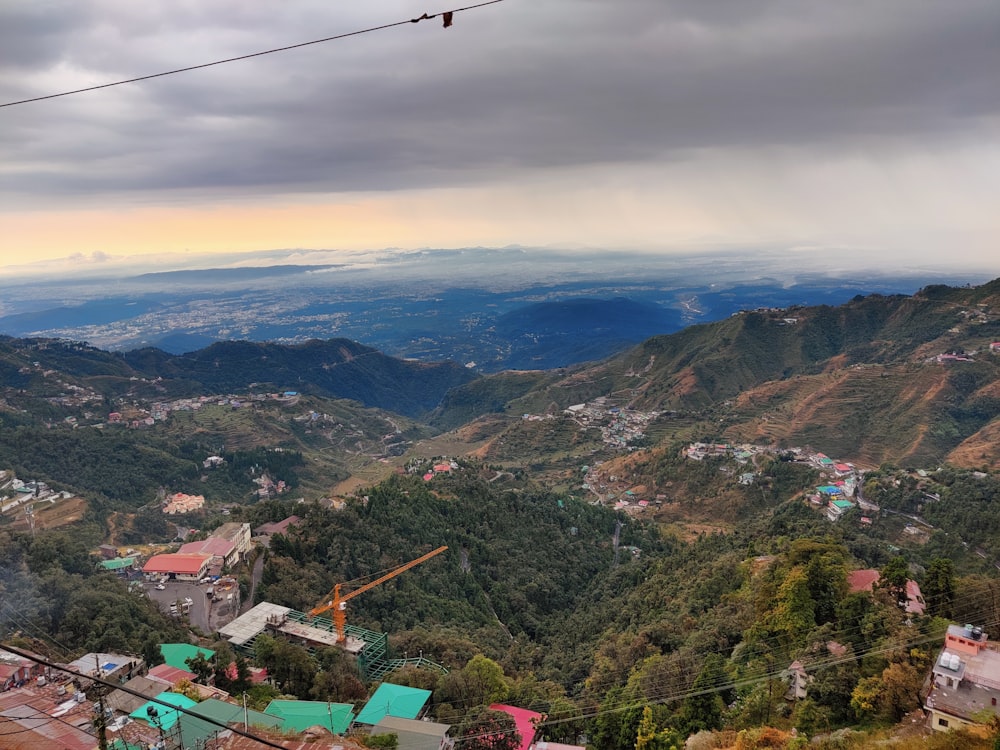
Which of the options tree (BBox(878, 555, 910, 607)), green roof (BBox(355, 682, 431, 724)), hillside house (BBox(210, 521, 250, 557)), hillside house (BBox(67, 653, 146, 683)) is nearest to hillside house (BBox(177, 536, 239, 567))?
hillside house (BBox(210, 521, 250, 557))

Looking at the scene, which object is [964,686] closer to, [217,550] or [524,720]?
[524,720]

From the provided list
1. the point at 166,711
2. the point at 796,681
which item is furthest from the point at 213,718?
the point at 796,681

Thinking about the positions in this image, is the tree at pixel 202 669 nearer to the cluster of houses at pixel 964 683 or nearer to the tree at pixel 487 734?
the tree at pixel 487 734

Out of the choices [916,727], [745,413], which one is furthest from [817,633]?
[745,413]

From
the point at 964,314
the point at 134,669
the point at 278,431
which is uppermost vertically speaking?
the point at 964,314

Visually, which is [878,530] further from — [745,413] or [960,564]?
[745,413]

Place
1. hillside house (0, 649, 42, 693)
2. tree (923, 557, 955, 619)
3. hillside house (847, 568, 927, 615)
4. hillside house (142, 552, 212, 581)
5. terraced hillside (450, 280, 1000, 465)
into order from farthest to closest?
terraced hillside (450, 280, 1000, 465) → hillside house (142, 552, 212, 581) → hillside house (847, 568, 927, 615) → tree (923, 557, 955, 619) → hillside house (0, 649, 42, 693)

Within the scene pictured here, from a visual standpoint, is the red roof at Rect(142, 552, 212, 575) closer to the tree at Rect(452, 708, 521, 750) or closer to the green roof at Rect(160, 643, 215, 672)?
the green roof at Rect(160, 643, 215, 672)
